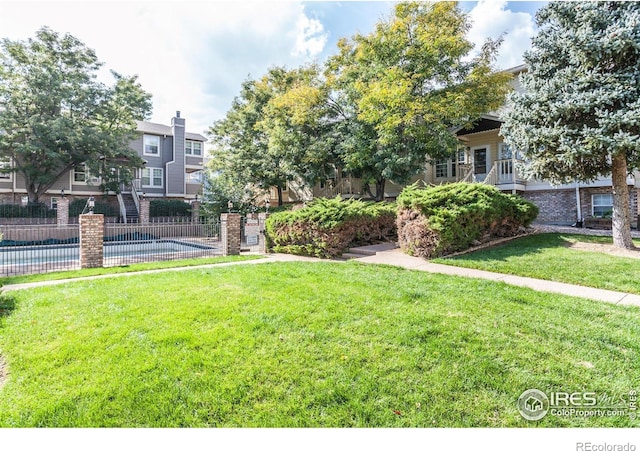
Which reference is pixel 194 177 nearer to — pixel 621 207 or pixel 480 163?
pixel 480 163

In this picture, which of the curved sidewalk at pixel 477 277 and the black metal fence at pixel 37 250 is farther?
the black metal fence at pixel 37 250

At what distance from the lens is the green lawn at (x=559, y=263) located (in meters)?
5.98

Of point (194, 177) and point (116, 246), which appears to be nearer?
point (116, 246)

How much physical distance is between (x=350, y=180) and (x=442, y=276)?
43.8 feet

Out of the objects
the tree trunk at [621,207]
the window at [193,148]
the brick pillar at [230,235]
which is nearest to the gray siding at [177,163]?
the window at [193,148]

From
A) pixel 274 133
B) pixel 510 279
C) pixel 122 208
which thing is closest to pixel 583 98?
pixel 510 279

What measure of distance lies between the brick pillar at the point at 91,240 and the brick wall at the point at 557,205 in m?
17.2

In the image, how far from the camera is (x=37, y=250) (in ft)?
42.7

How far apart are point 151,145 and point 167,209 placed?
733 cm

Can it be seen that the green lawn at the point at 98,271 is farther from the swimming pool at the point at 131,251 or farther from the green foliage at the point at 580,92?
the green foliage at the point at 580,92

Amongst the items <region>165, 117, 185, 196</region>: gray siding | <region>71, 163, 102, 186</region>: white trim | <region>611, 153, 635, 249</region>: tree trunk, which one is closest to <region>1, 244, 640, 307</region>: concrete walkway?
<region>611, 153, 635, 249</region>: tree trunk

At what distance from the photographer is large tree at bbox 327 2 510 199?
12.0 meters

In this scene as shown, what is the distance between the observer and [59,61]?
21.5 m

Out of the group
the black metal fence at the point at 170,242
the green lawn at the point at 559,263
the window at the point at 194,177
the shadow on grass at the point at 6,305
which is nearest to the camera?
the shadow on grass at the point at 6,305
